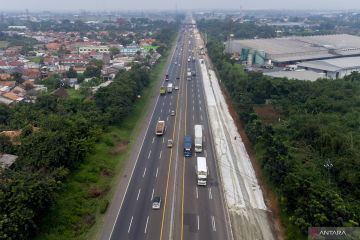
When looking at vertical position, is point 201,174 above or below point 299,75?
below

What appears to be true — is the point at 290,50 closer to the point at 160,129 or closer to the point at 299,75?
the point at 299,75

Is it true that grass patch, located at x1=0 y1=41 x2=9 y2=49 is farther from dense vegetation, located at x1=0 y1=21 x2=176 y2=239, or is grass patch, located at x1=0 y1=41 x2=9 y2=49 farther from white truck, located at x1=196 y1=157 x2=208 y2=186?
white truck, located at x1=196 y1=157 x2=208 y2=186

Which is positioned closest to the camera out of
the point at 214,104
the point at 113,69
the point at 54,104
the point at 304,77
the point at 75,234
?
the point at 75,234

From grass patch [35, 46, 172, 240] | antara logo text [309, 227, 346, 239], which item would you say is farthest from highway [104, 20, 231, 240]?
antara logo text [309, 227, 346, 239]

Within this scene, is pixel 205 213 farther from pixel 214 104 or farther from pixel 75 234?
pixel 214 104

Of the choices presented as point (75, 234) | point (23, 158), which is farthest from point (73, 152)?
point (75, 234)

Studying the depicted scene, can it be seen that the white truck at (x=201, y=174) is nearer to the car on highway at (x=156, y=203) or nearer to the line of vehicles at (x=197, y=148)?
the line of vehicles at (x=197, y=148)

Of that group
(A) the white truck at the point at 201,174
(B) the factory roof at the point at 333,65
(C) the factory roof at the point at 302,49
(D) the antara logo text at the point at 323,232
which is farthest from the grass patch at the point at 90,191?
(C) the factory roof at the point at 302,49

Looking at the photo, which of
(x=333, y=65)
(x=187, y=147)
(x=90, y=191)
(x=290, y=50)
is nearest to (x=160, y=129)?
(x=187, y=147)
